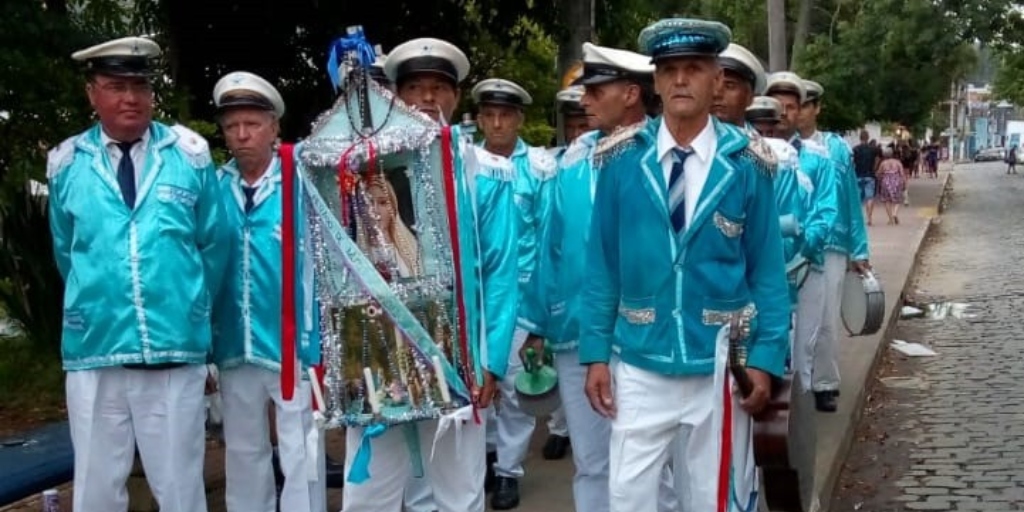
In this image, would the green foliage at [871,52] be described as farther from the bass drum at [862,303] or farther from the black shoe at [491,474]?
the black shoe at [491,474]

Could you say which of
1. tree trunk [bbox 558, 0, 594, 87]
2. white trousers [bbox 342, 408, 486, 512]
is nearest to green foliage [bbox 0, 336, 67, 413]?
white trousers [bbox 342, 408, 486, 512]

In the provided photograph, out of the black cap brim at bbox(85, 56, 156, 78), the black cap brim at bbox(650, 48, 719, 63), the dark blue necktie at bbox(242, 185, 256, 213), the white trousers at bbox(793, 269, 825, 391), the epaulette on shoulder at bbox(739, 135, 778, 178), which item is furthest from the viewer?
the white trousers at bbox(793, 269, 825, 391)

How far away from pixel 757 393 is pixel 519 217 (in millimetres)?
2177

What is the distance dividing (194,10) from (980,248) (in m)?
15.3

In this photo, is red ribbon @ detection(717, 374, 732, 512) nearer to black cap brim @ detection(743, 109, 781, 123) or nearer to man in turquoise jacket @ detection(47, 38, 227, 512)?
man in turquoise jacket @ detection(47, 38, 227, 512)

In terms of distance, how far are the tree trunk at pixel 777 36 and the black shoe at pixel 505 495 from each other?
11483 millimetres

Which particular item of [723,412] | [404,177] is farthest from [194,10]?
[723,412]

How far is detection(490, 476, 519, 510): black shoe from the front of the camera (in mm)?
6254

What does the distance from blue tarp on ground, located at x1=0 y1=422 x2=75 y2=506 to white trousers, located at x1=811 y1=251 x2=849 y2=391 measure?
15.9 ft

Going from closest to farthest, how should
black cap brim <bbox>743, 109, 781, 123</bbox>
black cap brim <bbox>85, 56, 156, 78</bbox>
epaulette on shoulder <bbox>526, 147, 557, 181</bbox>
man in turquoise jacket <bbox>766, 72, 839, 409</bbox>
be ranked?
black cap brim <bbox>85, 56, 156, 78</bbox>, epaulette on shoulder <bbox>526, 147, 557, 181</bbox>, black cap brim <bbox>743, 109, 781, 123</bbox>, man in turquoise jacket <bbox>766, 72, 839, 409</bbox>

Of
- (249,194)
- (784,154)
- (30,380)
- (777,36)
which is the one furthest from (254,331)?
(777,36)

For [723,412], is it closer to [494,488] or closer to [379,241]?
[379,241]

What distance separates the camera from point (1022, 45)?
115 ft

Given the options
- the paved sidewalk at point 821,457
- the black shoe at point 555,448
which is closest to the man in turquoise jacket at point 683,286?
the paved sidewalk at point 821,457
